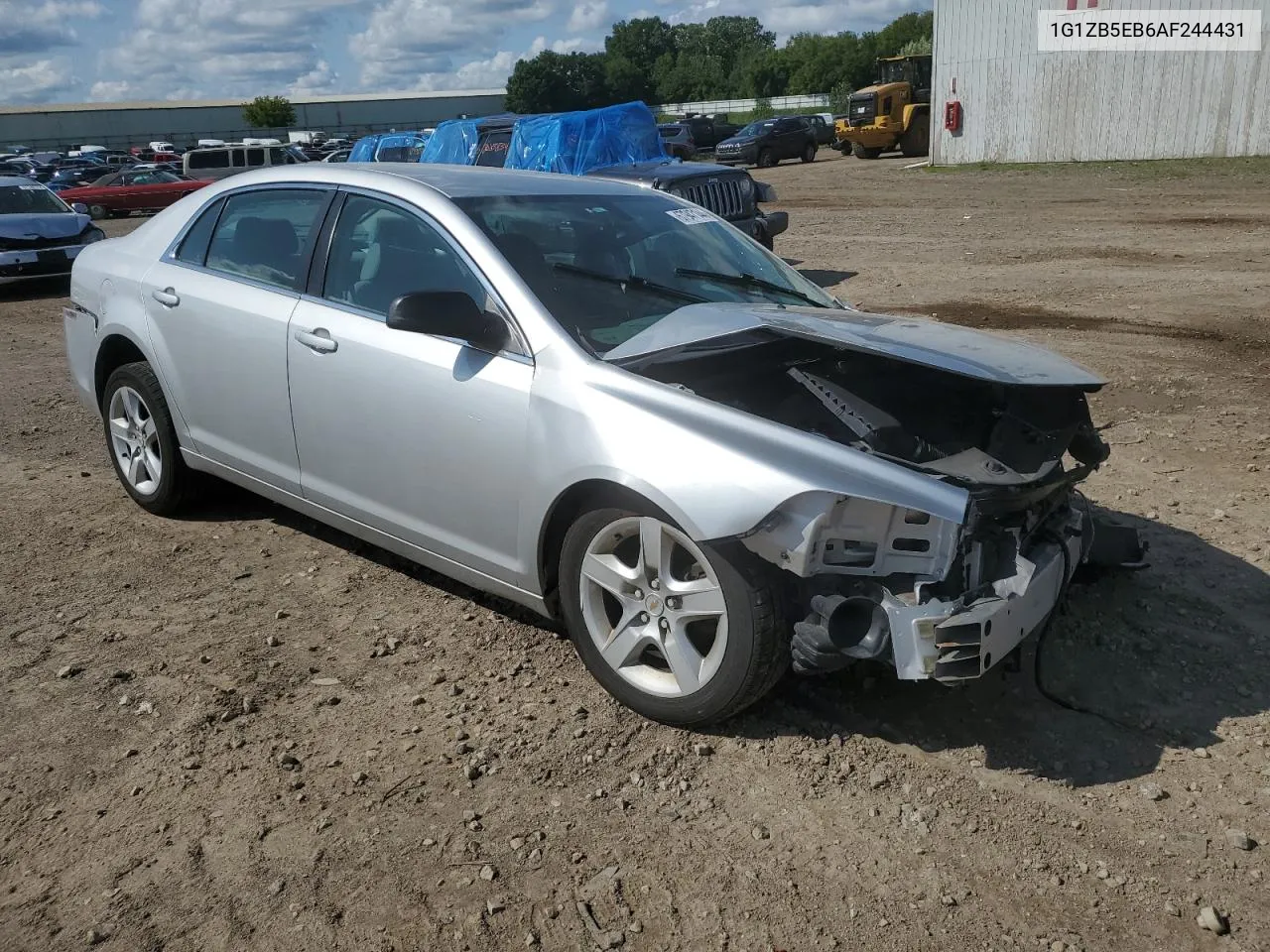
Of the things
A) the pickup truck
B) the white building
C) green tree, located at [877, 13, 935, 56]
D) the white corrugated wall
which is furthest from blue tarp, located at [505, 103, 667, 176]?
green tree, located at [877, 13, 935, 56]

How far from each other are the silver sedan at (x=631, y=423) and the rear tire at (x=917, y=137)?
32.3 meters

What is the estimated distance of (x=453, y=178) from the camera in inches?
170

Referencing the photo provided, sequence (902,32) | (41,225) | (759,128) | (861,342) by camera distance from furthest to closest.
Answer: (902,32)
(759,128)
(41,225)
(861,342)

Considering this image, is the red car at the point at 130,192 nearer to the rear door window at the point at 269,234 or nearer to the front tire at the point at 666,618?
the rear door window at the point at 269,234

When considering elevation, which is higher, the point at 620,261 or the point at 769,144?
the point at 620,261

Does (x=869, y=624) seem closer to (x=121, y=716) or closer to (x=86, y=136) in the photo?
(x=121, y=716)

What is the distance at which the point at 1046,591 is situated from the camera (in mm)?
3232

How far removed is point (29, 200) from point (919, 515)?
16035 millimetres

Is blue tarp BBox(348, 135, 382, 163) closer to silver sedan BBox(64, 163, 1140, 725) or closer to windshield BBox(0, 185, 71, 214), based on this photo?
windshield BBox(0, 185, 71, 214)

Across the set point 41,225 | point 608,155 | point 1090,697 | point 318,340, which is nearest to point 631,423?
point 318,340

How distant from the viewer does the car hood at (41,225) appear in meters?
14.7

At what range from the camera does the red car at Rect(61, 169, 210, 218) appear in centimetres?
2805

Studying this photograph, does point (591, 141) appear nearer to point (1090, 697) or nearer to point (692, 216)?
point (692, 216)

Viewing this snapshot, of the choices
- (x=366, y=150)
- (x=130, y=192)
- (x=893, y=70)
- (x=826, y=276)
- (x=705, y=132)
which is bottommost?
(x=826, y=276)
